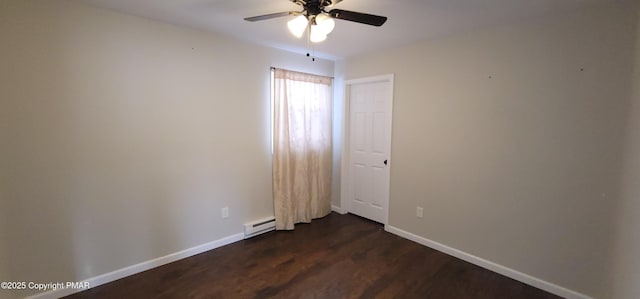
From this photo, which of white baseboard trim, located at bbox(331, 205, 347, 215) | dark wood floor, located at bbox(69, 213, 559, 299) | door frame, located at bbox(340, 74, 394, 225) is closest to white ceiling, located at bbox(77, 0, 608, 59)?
door frame, located at bbox(340, 74, 394, 225)

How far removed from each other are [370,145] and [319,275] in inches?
76.0

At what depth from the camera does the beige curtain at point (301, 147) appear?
11.3 ft

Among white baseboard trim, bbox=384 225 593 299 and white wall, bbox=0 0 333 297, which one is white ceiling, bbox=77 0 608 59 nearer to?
white wall, bbox=0 0 333 297

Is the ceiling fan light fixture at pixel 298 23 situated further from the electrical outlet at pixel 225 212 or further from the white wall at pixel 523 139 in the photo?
the electrical outlet at pixel 225 212

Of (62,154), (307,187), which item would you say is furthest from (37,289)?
(307,187)

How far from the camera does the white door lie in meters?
3.55

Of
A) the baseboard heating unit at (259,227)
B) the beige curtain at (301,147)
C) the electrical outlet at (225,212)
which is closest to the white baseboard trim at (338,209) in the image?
the beige curtain at (301,147)

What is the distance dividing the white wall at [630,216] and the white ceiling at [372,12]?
0.80m

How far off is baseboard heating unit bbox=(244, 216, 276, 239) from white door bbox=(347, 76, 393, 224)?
4.29 ft

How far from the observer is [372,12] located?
219 cm

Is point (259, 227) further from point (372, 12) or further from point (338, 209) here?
point (372, 12)

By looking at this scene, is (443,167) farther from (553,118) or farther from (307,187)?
(307,187)

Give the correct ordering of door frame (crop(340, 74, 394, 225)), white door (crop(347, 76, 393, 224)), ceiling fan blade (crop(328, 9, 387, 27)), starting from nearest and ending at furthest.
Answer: ceiling fan blade (crop(328, 9, 387, 27)), white door (crop(347, 76, 393, 224)), door frame (crop(340, 74, 394, 225))

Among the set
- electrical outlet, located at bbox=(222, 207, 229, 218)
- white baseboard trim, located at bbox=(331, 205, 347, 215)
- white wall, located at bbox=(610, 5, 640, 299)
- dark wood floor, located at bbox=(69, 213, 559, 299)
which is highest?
white wall, located at bbox=(610, 5, 640, 299)
